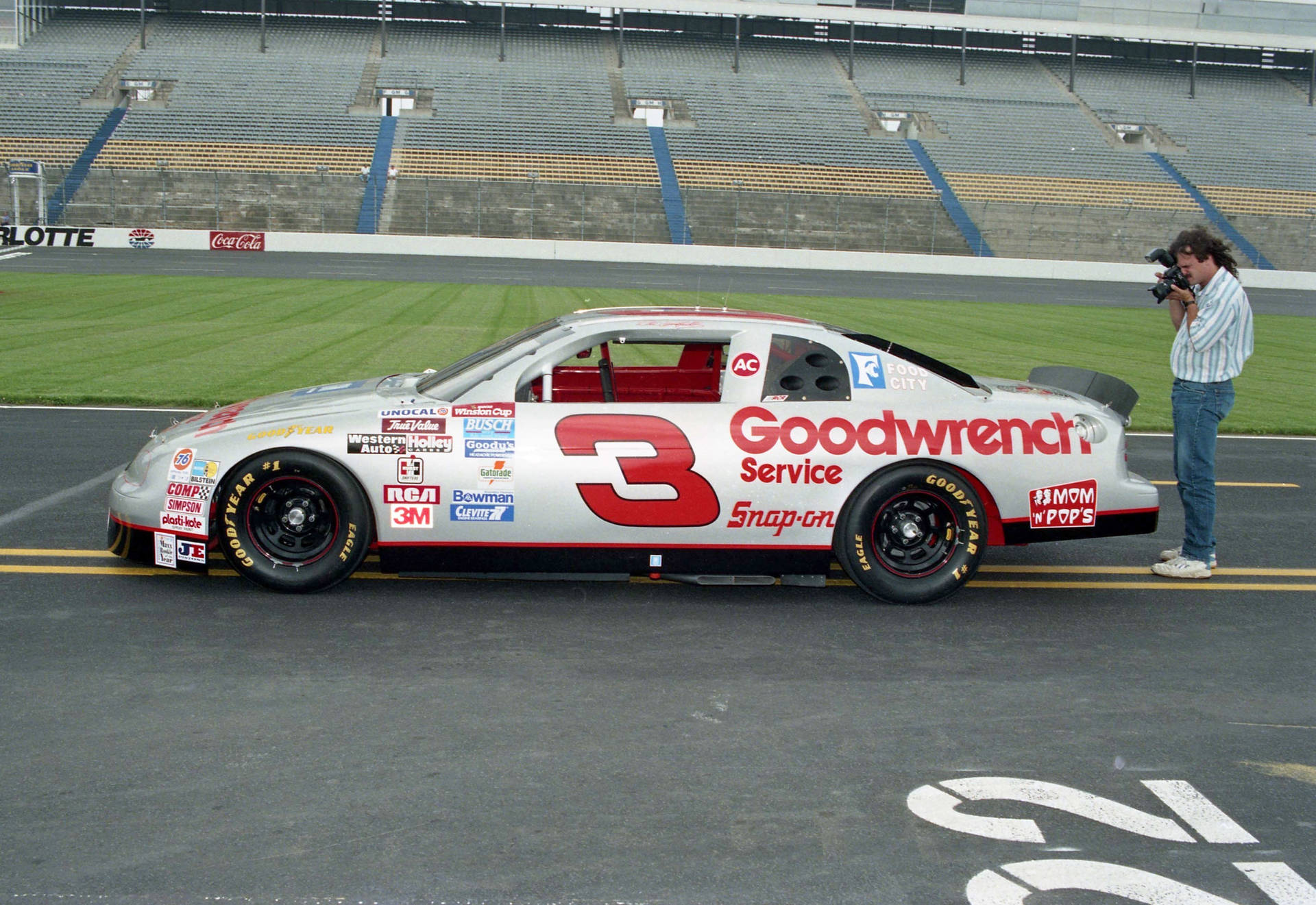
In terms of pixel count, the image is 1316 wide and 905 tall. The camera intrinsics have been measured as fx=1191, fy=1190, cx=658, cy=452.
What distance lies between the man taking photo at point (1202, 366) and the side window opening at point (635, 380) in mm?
2459

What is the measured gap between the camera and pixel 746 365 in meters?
5.96

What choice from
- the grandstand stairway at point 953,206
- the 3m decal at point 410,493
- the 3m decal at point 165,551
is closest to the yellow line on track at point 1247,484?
the 3m decal at point 410,493

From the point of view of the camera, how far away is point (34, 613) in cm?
534

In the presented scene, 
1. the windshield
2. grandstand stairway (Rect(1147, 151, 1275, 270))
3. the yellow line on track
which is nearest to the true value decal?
the windshield

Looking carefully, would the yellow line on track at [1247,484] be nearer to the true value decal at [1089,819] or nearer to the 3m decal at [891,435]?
the 3m decal at [891,435]

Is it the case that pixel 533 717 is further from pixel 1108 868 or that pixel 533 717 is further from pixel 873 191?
pixel 873 191

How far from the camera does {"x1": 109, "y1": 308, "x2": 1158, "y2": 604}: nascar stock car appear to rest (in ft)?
18.5

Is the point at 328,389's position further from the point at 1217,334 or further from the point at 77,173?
the point at 77,173

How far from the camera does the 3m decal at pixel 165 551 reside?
223 inches

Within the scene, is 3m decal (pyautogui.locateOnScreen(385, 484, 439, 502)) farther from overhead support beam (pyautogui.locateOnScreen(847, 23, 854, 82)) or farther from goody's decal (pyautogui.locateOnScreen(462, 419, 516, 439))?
overhead support beam (pyautogui.locateOnScreen(847, 23, 854, 82))

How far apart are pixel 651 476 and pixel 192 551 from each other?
86.9 inches

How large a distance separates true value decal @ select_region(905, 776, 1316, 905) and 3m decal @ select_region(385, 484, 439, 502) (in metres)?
2.75

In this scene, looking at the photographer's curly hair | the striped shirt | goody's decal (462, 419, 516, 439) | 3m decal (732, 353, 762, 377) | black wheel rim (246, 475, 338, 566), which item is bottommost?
black wheel rim (246, 475, 338, 566)

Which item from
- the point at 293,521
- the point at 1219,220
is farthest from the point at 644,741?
the point at 1219,220
